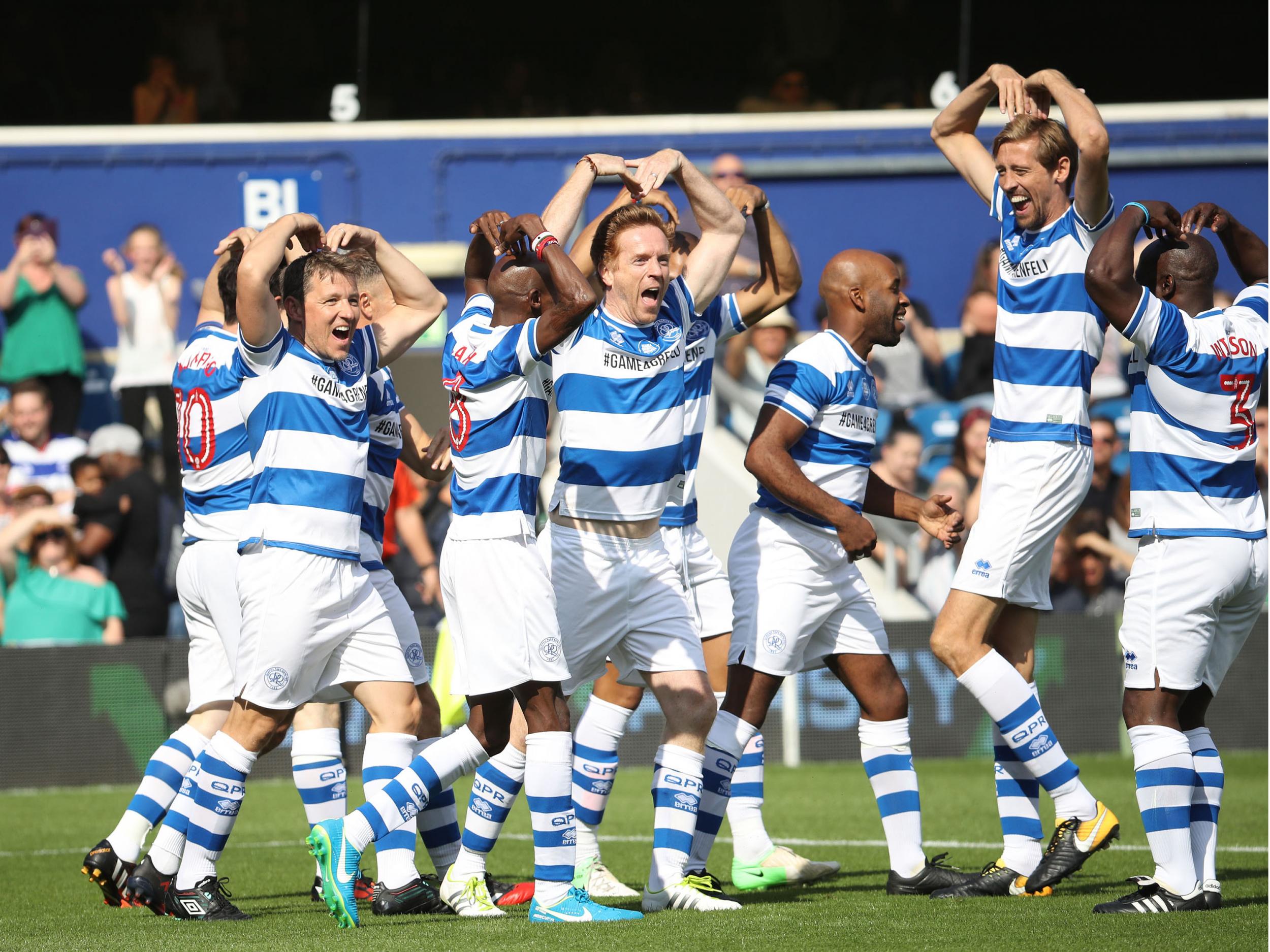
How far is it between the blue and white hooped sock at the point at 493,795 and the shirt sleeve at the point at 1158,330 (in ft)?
Answer: 8.77

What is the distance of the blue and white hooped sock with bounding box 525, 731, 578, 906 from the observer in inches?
224

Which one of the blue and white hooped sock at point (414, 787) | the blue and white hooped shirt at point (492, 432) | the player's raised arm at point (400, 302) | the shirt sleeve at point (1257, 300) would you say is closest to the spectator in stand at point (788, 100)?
the player's raised arm at point (400, 302)

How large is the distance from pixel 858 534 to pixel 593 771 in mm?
1538

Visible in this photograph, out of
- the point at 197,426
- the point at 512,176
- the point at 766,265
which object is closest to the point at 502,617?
the point at 197,426

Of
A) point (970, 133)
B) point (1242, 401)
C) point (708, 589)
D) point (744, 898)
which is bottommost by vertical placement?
point (744, 898)

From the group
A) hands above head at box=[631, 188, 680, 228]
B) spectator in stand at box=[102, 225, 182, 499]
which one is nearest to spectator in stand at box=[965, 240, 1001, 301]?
spectator in stand at box=[102, 225, 182, 499]

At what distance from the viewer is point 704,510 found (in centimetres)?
1378

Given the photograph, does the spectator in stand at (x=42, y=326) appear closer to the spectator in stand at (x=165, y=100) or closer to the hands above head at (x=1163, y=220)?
the spectator in stand at (x=165, y=100)

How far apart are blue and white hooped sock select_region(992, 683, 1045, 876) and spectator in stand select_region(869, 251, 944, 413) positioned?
7.78 metres

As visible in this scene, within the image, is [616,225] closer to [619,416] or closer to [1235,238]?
[619,416]

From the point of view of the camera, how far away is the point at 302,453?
5977mm

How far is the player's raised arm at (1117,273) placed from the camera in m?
5.51

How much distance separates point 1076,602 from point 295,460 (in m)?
8.25

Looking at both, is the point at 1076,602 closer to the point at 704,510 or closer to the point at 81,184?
the point at 704,510
